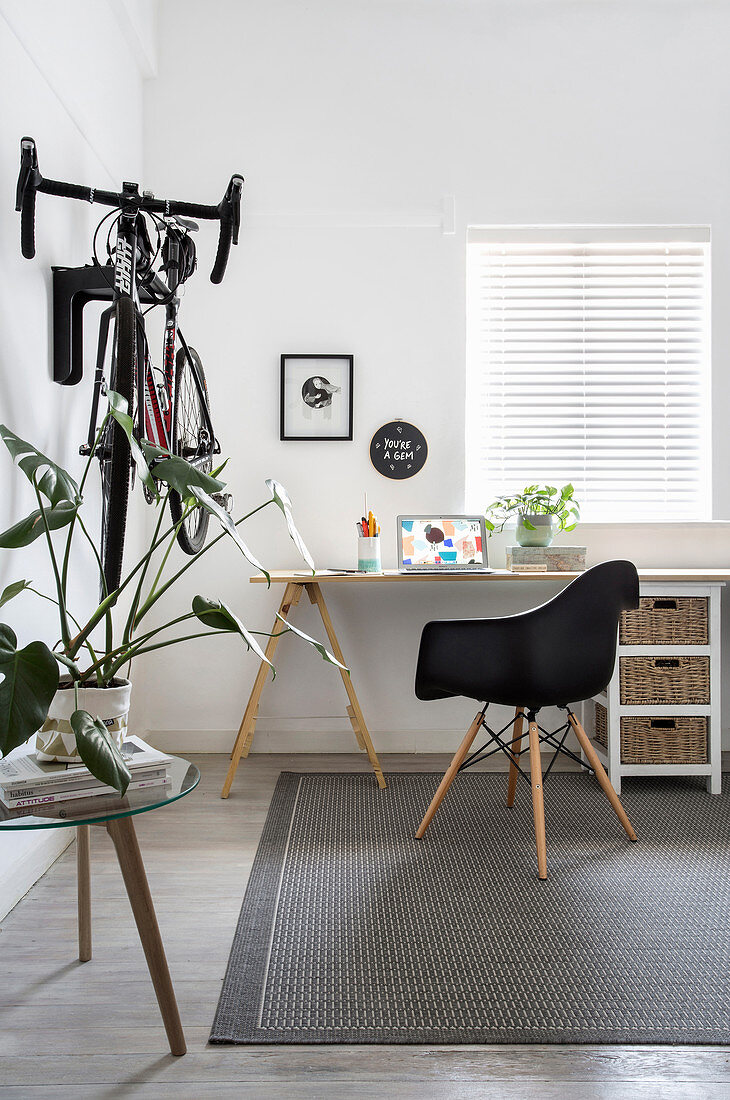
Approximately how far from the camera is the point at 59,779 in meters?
1.30

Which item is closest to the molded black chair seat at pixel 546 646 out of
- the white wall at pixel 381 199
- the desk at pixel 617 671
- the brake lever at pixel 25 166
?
the desk at pixel 617 671

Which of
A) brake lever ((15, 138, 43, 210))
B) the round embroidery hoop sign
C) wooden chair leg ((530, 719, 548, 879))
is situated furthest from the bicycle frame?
wooden chair leg ((530, 719, 548, 879))

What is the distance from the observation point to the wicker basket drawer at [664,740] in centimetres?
284

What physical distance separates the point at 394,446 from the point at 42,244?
1.58 metres

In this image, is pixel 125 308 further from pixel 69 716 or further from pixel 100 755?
pixel 100 755

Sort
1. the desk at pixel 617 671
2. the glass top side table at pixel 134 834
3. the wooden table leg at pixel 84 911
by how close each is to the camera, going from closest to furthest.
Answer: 1. the glass top side table at pixel 134 834
2. the wooden table leg at pixel 84 911
3. the desk at pixel 617 671

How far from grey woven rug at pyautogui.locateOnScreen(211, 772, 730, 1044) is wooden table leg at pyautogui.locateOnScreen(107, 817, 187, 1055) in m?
0.10

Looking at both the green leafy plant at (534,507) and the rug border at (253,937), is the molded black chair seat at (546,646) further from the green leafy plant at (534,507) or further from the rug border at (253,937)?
the green leafy plant at (534,507)

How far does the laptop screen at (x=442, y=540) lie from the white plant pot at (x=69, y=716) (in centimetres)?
179

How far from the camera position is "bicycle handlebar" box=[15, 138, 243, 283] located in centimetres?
182

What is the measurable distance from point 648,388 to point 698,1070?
8.64ft

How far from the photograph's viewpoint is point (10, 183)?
6.14 ft

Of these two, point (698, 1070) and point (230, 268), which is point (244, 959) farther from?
point (230, 268)

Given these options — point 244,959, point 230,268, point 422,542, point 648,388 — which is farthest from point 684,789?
point 230,268
